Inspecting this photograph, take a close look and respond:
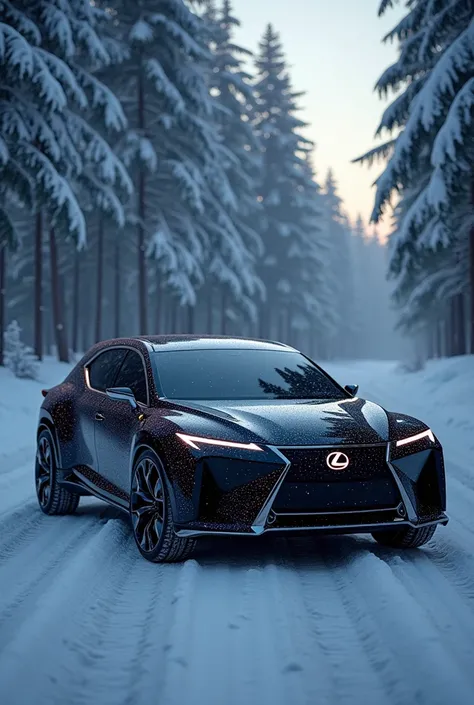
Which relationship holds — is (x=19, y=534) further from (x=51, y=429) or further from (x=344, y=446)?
(x=344, y=446)

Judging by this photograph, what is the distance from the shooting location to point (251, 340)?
8.16 m

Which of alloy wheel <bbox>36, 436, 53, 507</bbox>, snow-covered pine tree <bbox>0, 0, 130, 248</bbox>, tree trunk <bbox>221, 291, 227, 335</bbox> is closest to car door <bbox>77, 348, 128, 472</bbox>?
alloy wheel <bbox>36, 436, 53, 507</bbox>

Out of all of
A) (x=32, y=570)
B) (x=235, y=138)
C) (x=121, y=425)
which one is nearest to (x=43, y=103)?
(x=121, y=425)

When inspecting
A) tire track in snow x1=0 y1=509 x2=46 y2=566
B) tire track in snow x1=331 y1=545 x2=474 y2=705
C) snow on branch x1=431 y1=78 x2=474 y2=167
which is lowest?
tire track in snow x1=0 y1=509 x2=46 y2=566

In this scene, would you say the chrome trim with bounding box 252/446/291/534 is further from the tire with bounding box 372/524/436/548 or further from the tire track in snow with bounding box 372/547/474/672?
the tire with bounding box 372/524/436/548

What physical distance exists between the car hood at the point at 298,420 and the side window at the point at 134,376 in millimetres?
607

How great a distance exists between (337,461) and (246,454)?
1.91 ft

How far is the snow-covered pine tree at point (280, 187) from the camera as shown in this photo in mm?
49125

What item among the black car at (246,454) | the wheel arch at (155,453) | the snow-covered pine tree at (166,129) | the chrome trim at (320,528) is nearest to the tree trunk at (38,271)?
the snow-covered pine tree at (166,129)

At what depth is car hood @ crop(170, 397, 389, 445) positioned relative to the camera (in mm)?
5688

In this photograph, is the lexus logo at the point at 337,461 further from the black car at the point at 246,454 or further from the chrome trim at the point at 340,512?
the chrome trim at the point at 340,512

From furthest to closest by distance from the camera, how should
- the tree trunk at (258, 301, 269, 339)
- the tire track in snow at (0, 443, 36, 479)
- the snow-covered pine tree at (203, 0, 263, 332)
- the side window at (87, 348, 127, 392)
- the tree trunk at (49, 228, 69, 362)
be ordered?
1. the tree trunk at (258, 301, 269, 339)
2. the snow-covered pine tree at (203, 0, 263, 332)
3. the tree trunk at (49, 228, 69, 362)
4. the tire track in snow at (0, 443, 36, 479)
5. the side window at (87, 348, 127, 392)

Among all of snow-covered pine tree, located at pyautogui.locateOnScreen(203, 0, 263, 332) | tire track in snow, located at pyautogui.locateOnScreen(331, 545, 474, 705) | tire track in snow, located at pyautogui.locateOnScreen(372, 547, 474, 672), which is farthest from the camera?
snow-covered pine tree, located at pyautogui.locateOnScreen(203, 0, 263, 332)

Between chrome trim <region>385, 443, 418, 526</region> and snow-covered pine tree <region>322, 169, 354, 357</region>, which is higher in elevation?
snow-covered pine tree <region>322, 169, 354, 357</region>
